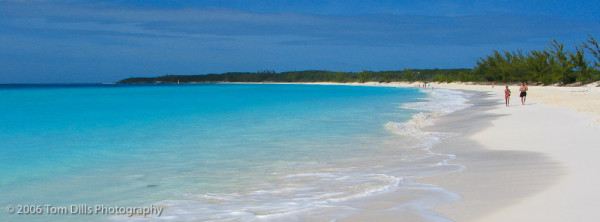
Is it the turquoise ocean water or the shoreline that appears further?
the turquoise ocean water

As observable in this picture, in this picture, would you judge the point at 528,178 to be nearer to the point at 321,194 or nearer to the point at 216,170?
the point at 321,194

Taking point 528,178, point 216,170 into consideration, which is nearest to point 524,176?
point 528,178

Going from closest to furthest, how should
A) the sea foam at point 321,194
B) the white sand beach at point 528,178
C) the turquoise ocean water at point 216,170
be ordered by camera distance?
1. the white sand beach at point 528,178
2. the sea foam at point 321,194
3. the turquoise ocean water at point 216,170

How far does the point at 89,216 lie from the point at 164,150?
548 cm

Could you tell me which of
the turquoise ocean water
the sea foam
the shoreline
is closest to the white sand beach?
the shoreline

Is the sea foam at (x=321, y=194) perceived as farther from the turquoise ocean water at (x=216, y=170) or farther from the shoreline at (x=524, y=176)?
the shoreline at (x=524, y=176)

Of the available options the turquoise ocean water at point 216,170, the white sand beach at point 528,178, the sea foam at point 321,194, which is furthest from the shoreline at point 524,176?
the turquoise ocean water at point 216,170

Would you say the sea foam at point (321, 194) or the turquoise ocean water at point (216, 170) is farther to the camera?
the turquoise ocean water at point (216, 170)

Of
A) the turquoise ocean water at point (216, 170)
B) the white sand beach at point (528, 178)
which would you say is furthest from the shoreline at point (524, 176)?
the turquoise ocean water at point (216, 170)

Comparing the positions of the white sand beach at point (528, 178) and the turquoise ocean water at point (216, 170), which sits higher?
the white sand beach at point (528, 178)

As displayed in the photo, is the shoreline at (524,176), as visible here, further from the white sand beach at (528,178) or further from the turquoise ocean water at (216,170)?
the turquoise ocean water at (216,170)

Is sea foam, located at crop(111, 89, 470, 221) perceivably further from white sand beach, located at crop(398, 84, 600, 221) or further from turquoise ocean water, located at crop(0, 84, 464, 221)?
white sand beach, located at crop(398, 84, 600, 221)

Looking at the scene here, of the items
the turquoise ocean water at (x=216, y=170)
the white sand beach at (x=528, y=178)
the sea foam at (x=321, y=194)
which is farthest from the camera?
the turquoise ocean water at (x=216, y=170)

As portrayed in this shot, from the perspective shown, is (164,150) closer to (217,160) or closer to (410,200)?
(217,160)
